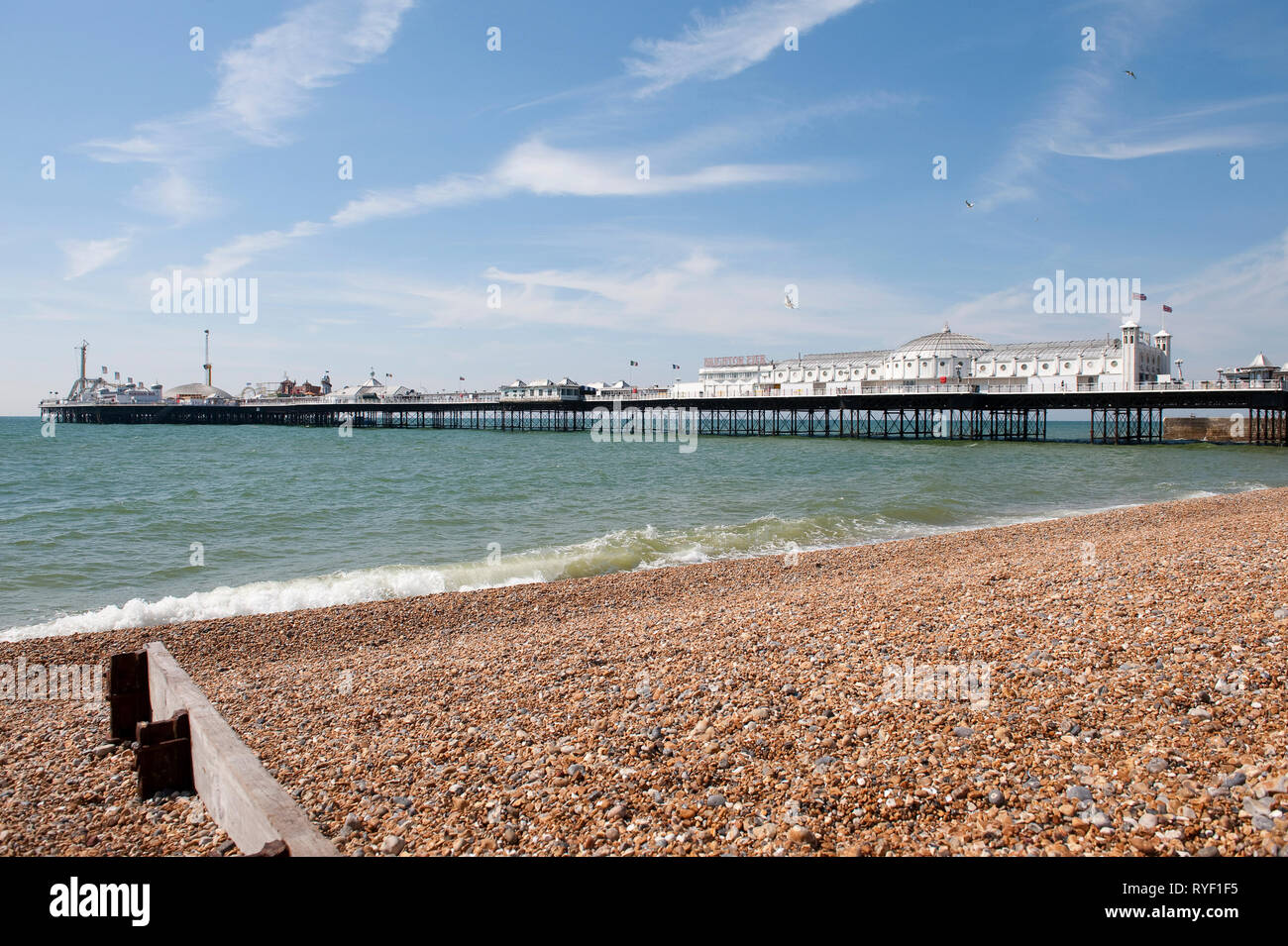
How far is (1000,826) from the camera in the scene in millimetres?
3307

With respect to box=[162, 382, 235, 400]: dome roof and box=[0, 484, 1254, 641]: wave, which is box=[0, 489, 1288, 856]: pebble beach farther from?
box=[162, 382, 235, 400]: dome roof

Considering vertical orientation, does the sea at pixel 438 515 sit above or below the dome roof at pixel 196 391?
below

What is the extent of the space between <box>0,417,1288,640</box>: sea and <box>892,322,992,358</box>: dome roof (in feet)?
121

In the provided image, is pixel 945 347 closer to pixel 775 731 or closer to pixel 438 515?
pixel 438 515

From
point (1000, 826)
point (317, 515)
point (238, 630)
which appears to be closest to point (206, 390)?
point (317, 515)

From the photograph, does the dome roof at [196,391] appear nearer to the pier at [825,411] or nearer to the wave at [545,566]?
the pier at [825,411]

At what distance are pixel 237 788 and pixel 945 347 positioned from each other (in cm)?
8096

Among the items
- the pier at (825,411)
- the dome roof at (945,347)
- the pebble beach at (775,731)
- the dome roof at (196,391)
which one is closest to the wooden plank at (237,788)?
the pebble beach at (775,731)

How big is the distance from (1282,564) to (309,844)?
937 cm

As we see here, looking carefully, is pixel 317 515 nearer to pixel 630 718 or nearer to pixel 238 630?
pixel 238 630

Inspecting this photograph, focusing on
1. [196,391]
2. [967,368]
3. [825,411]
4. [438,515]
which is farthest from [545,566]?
[196,391]

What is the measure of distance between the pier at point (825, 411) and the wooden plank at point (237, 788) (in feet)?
182

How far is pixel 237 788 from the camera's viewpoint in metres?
3.67

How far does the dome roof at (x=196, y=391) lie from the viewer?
131750 millimetres
